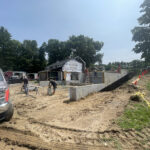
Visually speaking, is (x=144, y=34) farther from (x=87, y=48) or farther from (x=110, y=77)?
(x=87, y=48)

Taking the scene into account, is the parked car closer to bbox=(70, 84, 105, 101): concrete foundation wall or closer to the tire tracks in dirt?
the tire tracks in dirt

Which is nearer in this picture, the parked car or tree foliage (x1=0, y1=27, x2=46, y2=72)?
the parked car

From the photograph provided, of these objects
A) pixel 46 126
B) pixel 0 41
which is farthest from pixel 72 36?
pixel 46 126

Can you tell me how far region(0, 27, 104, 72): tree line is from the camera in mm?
37250

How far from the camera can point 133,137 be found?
2.82 m

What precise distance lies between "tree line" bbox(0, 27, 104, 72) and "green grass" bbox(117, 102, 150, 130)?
39444 millimetres

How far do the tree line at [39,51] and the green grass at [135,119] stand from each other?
3944 cm

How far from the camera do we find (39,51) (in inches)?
1937

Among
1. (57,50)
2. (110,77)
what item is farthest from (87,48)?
(110,77)

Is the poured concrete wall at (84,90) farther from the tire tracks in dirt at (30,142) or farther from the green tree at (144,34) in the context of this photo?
the green tree at (144,34)

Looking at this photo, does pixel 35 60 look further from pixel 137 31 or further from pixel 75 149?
pixel 75 149

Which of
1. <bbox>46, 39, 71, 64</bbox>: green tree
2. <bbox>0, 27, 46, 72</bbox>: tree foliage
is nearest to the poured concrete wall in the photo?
<bbox>0, 27, 46, 72</bbox>: tree foliage

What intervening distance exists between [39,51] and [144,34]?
4159 cm

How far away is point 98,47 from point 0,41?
1344 inches
